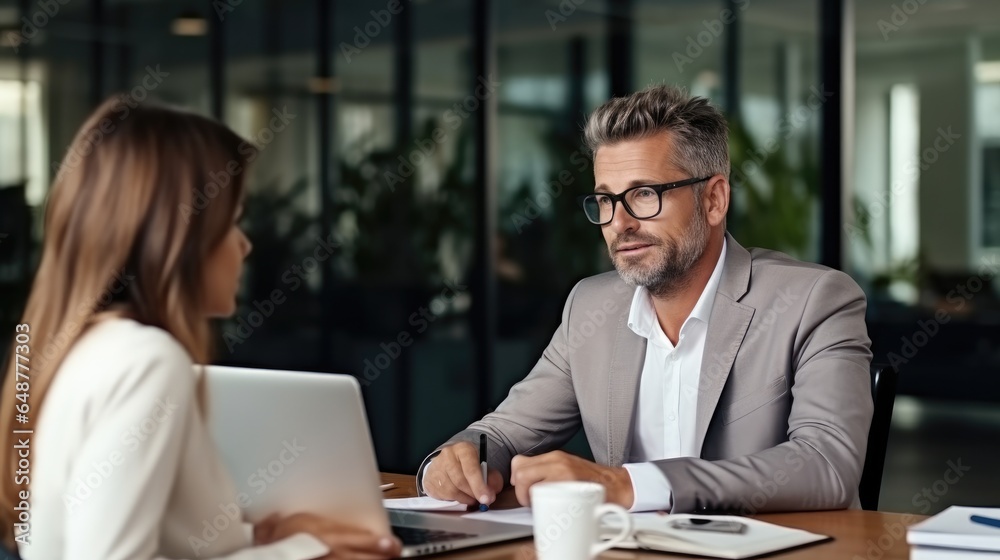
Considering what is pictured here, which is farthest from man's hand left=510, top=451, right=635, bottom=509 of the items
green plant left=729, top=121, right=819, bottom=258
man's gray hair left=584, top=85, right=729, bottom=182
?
green plant left=729, top=121, right=819, bottom=258

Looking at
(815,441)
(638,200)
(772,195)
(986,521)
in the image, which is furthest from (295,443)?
(772,195)

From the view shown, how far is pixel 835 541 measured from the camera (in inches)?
68.5

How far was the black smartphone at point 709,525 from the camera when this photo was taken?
5.71 feet

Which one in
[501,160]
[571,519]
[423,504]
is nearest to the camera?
[571,519]

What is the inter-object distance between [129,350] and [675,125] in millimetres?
1618

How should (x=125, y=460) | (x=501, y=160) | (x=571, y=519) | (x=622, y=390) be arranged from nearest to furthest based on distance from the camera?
(x=125, y=460) → (x=571, y=519) → (x=622, y=390) → (x=501, y=160)

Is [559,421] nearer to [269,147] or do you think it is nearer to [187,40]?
[269,147]

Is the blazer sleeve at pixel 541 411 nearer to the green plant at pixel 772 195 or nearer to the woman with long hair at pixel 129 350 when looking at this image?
the woman with long hair at pixel 129 350

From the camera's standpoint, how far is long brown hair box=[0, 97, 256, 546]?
127cm

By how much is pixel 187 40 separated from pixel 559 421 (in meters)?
4.12

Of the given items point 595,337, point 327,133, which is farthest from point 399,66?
point 595,337

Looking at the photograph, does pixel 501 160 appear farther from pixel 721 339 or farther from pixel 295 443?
pixel 295 443

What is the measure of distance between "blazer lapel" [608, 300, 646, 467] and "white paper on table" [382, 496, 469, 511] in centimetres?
53

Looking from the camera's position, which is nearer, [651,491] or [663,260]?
[651,491]
